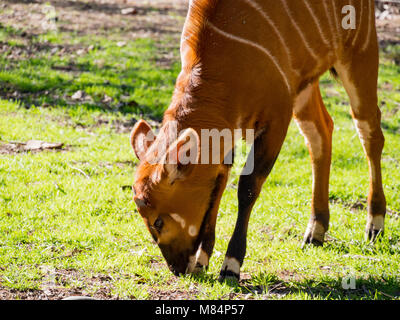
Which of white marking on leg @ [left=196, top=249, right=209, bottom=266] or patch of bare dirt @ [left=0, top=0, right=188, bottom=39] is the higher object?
patch of bare dirt @ [left=0, top=0, right=188, bottom=39]

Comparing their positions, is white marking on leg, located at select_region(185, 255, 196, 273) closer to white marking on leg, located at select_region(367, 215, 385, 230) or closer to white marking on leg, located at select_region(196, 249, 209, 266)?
white marking on leg, located at select_region(196, 249, 209, 266)

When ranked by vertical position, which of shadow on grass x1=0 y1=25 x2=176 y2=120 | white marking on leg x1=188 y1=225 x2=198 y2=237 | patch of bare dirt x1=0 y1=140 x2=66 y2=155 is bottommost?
patch of bare dirt x1=0 y1=140 x2=66 y2=155

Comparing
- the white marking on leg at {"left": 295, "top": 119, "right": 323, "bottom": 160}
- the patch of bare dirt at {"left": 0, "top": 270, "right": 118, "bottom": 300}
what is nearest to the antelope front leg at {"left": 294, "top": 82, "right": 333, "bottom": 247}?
the white marking on leg at {"left": 295, "top": 119, "right": 323, "bottom": 160}

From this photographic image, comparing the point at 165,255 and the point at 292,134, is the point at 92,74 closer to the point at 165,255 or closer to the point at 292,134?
the point at 292,134

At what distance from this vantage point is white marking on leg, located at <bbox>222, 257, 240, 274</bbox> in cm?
432

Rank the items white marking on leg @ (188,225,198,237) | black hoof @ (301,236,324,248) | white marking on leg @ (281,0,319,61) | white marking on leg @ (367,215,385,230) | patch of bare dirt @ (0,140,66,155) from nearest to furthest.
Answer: white marking on leg @ (188,225,198,237) < white marking on leg @ (281,0,319,61) < black hoof @ (301,236,324,248) < white marking on leg @ (367,215,385,230) < patch of bare dirt @ (0,140,66,155)

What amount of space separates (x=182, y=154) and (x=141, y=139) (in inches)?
21.8

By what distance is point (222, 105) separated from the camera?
420 centimetres

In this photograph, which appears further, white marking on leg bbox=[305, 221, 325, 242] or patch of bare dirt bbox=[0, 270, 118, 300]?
white marking on leg bbox=[305, 221, 325, 242]

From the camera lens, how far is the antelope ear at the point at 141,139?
4.32 m

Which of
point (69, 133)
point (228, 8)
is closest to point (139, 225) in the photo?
point (228, 8)

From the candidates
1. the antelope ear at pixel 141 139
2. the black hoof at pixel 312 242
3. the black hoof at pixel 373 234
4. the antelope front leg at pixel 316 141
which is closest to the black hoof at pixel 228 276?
the antelope ear at pixel 141 139

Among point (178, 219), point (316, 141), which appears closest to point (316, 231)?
point (316, 141)

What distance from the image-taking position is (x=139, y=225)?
5.38 metres
